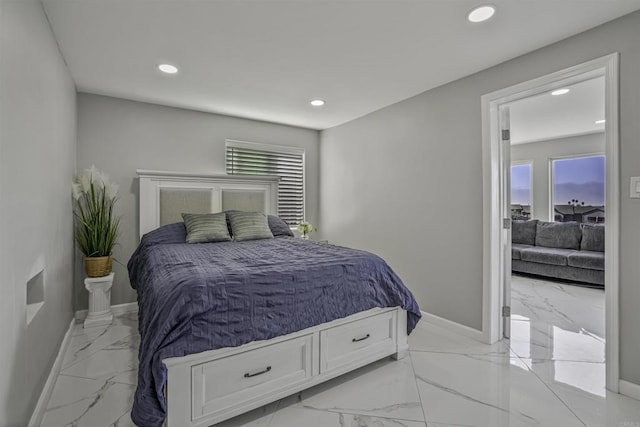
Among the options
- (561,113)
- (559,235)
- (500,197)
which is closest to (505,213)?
(500,197)

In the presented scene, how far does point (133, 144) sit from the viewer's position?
362 centimetres

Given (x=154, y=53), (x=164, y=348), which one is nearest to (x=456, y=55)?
(x=154, y=53)

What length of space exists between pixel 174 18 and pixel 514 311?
14.2 feet

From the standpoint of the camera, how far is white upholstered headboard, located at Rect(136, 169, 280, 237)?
141 inches

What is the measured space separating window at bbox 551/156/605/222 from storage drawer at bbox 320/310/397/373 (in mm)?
5922

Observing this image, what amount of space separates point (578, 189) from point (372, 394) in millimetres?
6514

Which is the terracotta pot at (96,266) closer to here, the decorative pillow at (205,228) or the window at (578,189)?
the decorative pillow at (205,228)

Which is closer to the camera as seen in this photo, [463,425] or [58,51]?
[463,425]

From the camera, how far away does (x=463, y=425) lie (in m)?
1.74

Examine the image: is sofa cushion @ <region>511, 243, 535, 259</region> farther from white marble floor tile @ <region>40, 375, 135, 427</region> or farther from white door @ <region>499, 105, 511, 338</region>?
white marble floor tile @ <region>40, 375, 135, 427</region>

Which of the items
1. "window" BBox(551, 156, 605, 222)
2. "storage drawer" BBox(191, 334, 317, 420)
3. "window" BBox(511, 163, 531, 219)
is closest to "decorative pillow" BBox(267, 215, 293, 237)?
"storage drawer" BBox(191, 334, 317, 420)

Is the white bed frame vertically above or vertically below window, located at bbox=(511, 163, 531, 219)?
below

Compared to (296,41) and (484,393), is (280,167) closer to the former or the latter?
(296,41)

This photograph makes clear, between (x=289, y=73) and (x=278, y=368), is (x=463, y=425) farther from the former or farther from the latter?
(x=289, y=73)
